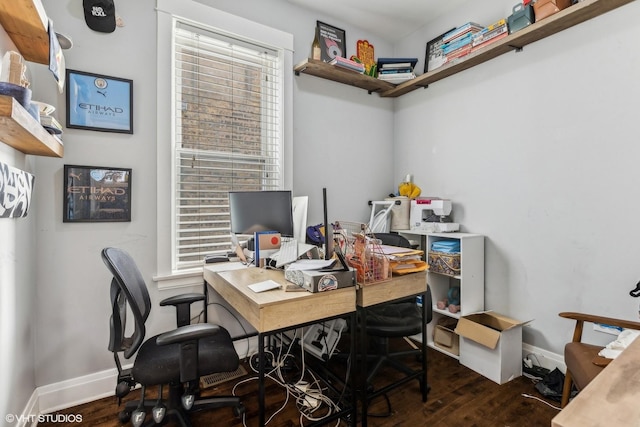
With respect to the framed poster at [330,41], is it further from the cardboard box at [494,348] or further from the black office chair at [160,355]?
the cardboard box at [494,348]

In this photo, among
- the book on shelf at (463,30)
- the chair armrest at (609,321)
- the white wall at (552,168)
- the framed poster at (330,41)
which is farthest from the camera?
the framed poster at (330,41)

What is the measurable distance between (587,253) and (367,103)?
2.26 meters

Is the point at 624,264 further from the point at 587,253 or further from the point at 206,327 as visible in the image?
the point at 206,327

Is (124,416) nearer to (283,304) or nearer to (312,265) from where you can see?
(283,304)

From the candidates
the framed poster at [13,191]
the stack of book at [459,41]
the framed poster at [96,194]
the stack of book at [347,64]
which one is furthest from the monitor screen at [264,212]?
the stack of book at [459,41]

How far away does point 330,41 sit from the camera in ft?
9.62

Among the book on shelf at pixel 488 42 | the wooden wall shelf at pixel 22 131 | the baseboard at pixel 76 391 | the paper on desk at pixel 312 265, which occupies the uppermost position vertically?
the book on shelf at pixel 488 42

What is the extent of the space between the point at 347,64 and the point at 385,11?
69 centimetres

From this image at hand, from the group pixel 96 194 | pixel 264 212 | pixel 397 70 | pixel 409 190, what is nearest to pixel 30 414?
pixel 96 194

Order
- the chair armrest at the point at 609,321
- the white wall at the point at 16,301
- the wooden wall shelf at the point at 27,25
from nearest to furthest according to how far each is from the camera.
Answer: the wooden wall shelf at the point at 27,25
the white wall at the point at 16,301
the chair armrest at the point at 609,321

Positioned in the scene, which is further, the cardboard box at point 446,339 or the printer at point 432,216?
the printer at point 432,216

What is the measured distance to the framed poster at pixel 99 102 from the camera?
6.22 ft

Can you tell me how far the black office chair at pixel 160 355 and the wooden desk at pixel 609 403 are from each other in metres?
1.25

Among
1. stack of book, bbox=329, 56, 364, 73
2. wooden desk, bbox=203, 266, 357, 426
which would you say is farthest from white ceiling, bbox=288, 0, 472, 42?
wooden desk, bbox=203, 266, 357, 426
